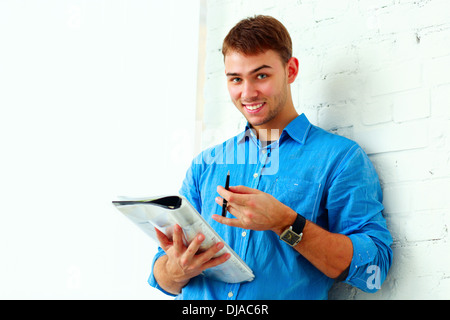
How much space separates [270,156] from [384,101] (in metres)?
0.34

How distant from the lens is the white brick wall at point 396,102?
4.01ft

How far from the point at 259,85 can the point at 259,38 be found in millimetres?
132

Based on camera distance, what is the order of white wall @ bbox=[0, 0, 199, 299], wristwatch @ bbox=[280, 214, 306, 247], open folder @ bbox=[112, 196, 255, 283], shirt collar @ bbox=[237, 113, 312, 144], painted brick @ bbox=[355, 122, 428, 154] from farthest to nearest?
white wall @ bbox=[0, 0, 199, 299] < shirt collar @ bbox=[237, 113, 312, 144] < painted brick @ bbox=[355, 122, 428, 154] < wristwatch @ bbox=[280, 214, 306, 247] < open folder @ bbox=[112, 196, 255, 283]

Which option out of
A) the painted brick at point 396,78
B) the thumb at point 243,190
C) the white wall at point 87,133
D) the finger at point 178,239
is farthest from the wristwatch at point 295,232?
the white wall at point 87,133

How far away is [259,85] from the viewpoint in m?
1.42

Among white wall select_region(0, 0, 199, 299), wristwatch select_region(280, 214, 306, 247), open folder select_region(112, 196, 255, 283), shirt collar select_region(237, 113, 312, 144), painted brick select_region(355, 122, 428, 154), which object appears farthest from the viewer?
white wall select_region(0, 0, 199, 299)

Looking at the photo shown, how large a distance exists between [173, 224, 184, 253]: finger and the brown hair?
571mm

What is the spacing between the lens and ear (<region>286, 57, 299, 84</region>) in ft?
4.88

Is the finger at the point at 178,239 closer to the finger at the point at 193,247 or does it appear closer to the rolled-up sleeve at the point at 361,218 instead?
the finger at the point at 193,247

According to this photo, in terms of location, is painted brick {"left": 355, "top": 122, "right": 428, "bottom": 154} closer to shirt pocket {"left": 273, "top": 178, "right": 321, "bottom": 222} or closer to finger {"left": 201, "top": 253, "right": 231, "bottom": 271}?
shirt pocket {"left": 273, "top": 178, "right": 321, "bottom": 222}

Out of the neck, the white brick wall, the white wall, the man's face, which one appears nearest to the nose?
the man's face
